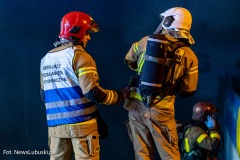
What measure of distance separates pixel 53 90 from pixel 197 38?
1.71m

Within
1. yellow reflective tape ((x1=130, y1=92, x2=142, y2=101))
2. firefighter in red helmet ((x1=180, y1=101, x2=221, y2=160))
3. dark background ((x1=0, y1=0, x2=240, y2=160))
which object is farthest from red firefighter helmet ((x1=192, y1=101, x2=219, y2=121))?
yellow reflective tape ((x1=130, y1=92, x2=142, y2=101))

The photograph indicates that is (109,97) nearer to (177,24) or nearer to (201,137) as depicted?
(177,24)

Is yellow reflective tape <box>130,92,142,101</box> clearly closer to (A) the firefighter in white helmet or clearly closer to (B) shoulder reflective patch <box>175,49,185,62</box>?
(A) the firefighter in white helmet

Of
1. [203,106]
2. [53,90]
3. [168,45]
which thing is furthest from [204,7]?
[53,90]

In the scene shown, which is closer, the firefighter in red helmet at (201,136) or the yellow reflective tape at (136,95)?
the yellow reflective tape at (136,95)

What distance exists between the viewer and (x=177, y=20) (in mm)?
3113

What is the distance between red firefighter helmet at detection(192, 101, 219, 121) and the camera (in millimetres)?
3846

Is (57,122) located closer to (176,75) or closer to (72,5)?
(176,75)

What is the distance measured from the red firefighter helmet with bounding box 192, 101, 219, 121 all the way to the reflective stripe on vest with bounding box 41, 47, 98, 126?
1151mm

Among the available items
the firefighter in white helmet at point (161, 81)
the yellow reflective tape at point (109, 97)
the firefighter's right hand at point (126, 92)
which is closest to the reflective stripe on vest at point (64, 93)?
the yellow reflective tape at point (109, 97)

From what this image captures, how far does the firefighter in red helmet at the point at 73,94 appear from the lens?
3.04m

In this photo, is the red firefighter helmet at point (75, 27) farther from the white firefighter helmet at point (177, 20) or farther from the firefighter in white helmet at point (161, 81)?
the white firefighter helmet at point (177, 20)

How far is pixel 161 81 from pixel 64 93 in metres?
0.74

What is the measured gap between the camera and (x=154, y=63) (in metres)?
2.93
